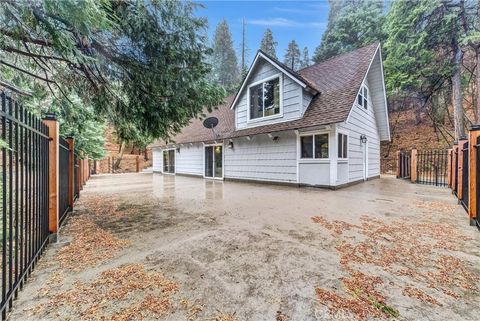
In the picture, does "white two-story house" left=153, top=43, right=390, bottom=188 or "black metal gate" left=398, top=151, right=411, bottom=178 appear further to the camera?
"black metal gate" left=398, top=151, right=411, bottom=178

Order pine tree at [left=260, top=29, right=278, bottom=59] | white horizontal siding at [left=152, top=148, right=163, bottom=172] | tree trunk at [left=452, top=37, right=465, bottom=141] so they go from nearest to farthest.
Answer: tree trunk at [left=452, top=37, right=465, bottom=141] → white horizontal siding at [left=152, top=148, right=163, bottom=172] → pine tree at [left=260, top=29, right=278, bottom=59]

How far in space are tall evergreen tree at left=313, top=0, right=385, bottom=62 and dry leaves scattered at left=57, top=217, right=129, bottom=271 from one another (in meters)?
20.0

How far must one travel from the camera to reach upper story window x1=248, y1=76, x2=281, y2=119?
9.51 m

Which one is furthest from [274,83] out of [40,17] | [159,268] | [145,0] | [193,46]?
[159,268]

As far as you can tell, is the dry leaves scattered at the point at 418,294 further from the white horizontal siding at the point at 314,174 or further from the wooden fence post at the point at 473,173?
the white horizontal siding at the point at 314,174

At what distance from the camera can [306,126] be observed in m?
7.92

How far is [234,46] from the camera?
2892 cm

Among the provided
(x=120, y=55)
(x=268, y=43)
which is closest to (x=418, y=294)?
(x=120, y=55)

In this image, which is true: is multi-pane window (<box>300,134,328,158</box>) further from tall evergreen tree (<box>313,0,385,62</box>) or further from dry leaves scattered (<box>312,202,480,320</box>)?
tall evergreen tree (<box>313,0,385,62</box>)

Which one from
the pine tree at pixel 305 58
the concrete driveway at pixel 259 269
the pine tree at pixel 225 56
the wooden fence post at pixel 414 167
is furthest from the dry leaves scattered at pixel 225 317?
the pine tree at pixel 305 58

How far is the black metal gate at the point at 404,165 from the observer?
11562 mm

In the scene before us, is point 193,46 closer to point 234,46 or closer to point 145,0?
point 145,0

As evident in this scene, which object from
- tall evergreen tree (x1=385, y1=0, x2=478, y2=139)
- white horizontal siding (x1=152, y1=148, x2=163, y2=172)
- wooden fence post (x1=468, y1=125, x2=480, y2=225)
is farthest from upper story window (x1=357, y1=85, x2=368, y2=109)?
white horizontal siding (x1=152, y1=148, x2=163, y2=172)

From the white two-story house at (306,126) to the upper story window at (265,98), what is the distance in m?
0.04
